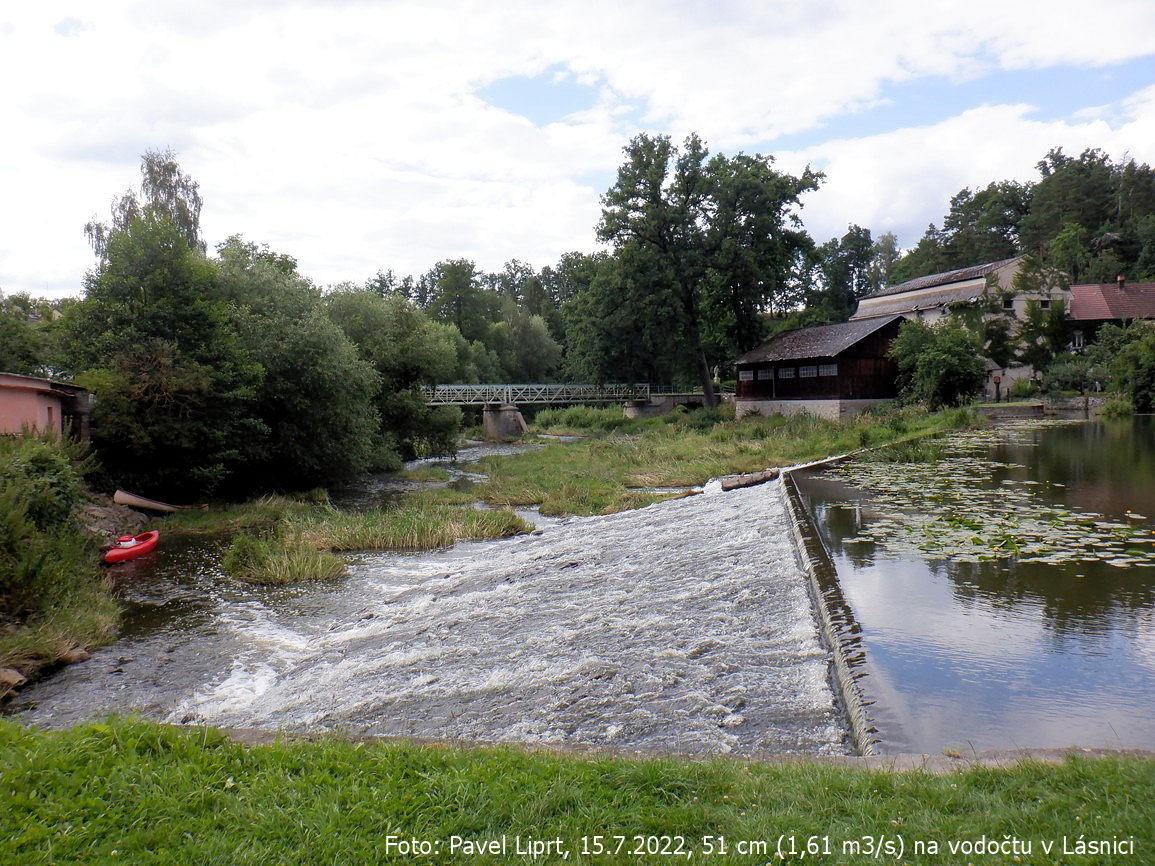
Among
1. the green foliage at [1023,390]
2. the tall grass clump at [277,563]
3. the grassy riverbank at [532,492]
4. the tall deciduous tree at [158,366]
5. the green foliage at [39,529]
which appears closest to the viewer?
the green foliage at [39,529]

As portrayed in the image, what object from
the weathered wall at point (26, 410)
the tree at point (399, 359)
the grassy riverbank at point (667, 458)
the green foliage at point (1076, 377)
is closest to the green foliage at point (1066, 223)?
the green foliage at point (1076, 377)

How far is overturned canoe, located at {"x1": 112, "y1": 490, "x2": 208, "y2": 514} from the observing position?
18266 mm

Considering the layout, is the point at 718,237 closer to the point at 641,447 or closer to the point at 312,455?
the point at 641,447

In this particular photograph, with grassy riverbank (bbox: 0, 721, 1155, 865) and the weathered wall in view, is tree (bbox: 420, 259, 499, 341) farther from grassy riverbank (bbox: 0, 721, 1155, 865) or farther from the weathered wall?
grassy riverbank (bbox: 0, 721, 1155, 865)

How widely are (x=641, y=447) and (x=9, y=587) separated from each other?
23.9 meters

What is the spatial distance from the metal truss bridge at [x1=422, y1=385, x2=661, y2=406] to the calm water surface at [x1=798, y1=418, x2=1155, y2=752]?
113 ft

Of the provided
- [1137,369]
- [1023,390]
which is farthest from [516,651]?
[1023,390]

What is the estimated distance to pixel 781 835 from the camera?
352cm

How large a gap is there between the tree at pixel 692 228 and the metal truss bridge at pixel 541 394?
28.0 ft

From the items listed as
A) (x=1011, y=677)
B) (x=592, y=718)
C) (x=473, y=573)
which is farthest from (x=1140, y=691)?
(x=473, y=573)

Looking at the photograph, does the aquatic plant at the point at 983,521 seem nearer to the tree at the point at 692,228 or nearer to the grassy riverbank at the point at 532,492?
the grassy riverbank at the point at 532,492

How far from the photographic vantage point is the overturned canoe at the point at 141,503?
18266 millimetres

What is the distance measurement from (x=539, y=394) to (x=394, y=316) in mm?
20159

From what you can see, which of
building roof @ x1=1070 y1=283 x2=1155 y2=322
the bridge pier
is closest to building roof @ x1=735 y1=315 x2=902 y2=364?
building roof @ x1=1070 y1=283 x2=1155 y2=322
